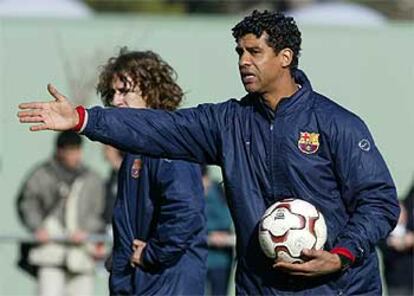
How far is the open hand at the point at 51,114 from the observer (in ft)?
23.9

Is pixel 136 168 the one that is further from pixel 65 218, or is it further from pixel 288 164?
pixel 65 218

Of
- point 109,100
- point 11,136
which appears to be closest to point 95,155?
point 11,136

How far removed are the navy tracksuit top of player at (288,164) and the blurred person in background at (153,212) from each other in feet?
3.35

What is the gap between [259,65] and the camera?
24.7ft

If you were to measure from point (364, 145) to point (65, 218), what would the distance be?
7480 millimetres

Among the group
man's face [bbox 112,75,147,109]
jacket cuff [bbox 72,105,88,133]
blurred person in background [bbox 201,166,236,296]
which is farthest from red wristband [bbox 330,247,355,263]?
blurred person in background [bbox 201,166,236,296]

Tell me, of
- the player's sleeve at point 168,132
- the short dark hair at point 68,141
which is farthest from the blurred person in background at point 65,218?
the player's sleeve at point 168,132

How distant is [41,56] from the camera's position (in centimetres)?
1617

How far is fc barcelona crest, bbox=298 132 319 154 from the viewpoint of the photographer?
7.49 meters

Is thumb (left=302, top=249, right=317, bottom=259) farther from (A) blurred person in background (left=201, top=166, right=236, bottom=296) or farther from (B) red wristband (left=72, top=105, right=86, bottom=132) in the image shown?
(A) blurred person in background (left=201, top=166, right=236, bottom=296)

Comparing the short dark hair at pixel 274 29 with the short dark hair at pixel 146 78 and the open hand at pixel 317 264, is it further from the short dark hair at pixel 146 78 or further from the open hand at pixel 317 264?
the short dark hair at pixel 146 78

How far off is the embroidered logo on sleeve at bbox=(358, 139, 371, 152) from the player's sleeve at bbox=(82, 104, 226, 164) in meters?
0.72

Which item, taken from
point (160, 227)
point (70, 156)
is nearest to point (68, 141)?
point (70, 156)

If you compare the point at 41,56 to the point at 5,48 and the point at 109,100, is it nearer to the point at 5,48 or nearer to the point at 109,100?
the point at 5,48
